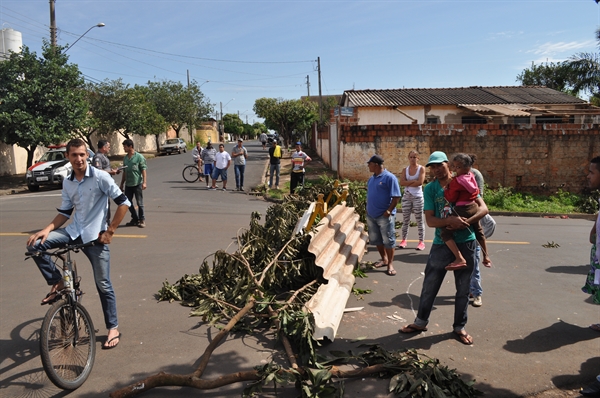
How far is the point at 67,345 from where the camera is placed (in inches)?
157

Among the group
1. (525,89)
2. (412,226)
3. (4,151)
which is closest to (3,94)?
(4,151)

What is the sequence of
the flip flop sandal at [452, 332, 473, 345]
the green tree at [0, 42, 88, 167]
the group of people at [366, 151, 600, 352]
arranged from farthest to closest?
1. the green tree at [0, 42, 88, 167]
2. the flip flop sandal at [452, 332, 473, 345]
3. the group of people at [366, 151, 600, 352]

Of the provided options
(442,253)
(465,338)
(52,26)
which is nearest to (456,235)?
(442,253)

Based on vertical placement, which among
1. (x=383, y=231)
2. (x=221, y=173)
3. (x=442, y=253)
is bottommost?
(x=383, y=231)

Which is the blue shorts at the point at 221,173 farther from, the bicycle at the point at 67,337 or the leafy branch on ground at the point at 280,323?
the bicycle at the point at 67,337

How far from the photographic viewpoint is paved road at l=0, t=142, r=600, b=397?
4.20 meters

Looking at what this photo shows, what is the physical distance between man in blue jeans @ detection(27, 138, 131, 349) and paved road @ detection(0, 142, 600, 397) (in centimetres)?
69

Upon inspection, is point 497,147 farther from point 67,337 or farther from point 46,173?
point 46,173

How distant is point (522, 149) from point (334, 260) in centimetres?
1318

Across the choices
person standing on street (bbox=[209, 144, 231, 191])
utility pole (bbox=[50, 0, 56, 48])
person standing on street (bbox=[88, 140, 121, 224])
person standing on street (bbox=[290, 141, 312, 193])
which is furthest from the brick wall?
utility pole (bbox=[50, 0, 56, 48])

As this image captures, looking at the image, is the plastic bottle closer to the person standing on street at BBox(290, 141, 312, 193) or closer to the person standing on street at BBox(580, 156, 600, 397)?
the person standing on street at BBox(580, 156, 600, 397)

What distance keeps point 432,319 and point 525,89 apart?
98.2 ft

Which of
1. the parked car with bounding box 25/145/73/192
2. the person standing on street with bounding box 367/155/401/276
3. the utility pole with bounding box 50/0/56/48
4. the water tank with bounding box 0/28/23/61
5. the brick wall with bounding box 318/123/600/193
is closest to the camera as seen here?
the person standing on street with bounding box 367/155/401/276

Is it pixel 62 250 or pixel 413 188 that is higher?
pixel 413 188
